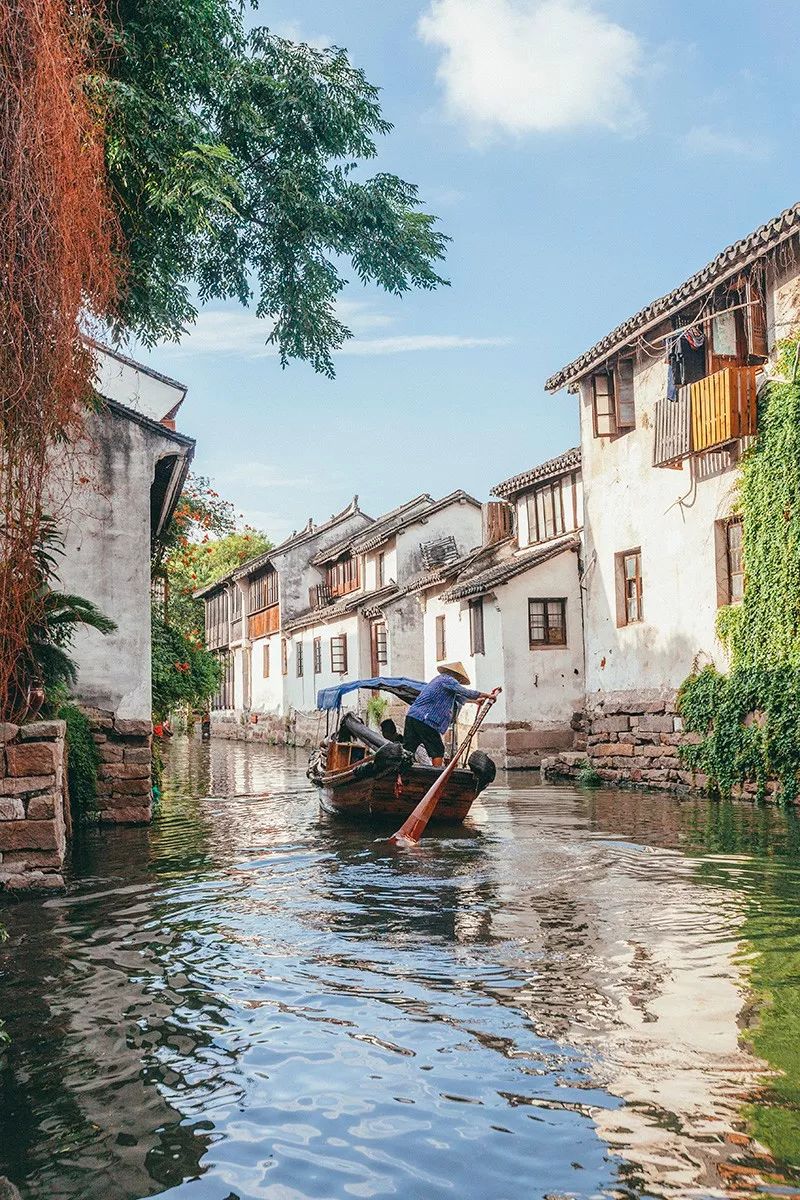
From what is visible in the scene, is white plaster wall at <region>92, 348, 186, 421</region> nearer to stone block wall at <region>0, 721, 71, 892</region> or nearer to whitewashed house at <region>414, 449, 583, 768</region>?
stone block wall at <region>0, 721, 71, 892</region>

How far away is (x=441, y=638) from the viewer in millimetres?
31641

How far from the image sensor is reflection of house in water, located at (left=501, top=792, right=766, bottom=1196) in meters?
3.97

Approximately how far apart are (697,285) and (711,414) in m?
2.07

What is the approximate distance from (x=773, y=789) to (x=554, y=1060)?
40.5 ft

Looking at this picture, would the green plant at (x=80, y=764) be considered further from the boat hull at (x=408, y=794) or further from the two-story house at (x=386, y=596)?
the two-story house at (x=386, y=596)

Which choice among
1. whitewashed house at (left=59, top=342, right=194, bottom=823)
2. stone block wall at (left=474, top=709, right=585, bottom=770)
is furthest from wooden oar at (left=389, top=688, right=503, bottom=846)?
stone block wall at (left=474, top=709, right=585, bottom=770)

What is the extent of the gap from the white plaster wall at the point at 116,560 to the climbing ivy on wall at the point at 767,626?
848cm

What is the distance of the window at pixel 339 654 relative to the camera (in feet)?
132

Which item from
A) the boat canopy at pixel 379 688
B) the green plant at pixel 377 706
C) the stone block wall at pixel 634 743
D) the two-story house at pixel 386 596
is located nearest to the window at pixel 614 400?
the stone block wall at pixel 634 743

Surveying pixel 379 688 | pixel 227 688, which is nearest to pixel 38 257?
pixel 379 688

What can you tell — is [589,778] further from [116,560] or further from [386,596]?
[386,596]

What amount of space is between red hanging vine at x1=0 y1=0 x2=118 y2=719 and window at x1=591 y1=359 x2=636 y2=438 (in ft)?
44.9

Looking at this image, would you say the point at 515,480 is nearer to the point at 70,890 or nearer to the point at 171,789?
the point at 171,789

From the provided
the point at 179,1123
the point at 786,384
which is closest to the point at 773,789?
the point at 786,384
